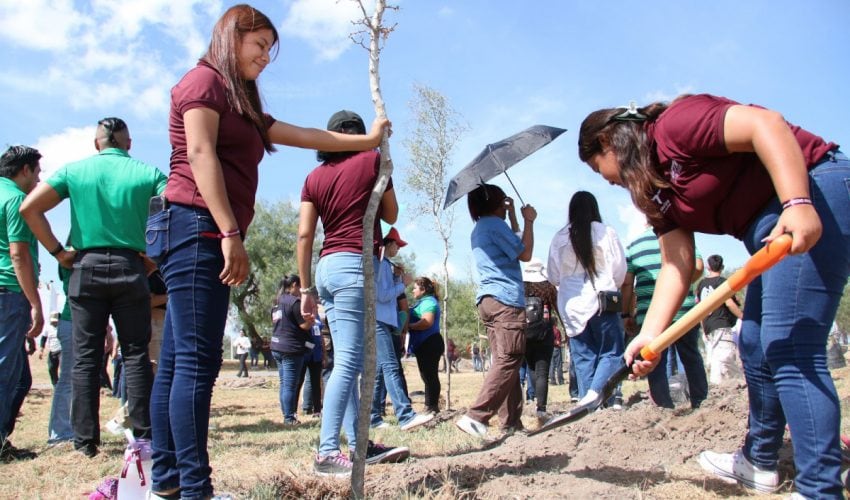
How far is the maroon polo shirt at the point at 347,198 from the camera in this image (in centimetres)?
362

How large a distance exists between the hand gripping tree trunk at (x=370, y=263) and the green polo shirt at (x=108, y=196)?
85.8 inches

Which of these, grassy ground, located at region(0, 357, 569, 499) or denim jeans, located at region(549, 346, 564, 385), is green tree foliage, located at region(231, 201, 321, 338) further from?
grassy ground, located at region(0, 357, 569, 499)

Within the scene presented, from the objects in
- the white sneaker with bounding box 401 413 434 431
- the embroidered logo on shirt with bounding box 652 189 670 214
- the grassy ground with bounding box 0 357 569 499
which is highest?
the embroidered logo on shirt with bounding box 652 189 670 214

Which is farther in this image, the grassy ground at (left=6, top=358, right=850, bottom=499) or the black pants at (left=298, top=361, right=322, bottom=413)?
the black pants at (left=298, top=361, right=322, bottom=413)

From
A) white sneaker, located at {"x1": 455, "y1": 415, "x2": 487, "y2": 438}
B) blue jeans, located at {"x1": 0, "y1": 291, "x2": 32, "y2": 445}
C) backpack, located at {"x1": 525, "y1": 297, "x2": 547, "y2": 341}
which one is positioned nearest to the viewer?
blue jeans, located at {"x1": 0, "y1": 291, "x2": 32, "y2": 445}

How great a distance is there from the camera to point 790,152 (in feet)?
7.23

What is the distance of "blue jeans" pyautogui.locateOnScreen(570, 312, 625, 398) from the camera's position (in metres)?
4.78

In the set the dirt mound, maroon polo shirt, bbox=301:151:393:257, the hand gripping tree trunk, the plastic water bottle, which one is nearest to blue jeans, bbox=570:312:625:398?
the dirt mound

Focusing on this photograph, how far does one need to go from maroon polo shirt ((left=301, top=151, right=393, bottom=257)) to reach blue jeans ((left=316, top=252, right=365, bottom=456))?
10cm

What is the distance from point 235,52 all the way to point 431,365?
518 cm

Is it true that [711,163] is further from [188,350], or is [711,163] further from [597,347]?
[597,347]

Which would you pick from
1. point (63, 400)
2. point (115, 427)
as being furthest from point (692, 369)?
point (63, 400)

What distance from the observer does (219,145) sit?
103 inches

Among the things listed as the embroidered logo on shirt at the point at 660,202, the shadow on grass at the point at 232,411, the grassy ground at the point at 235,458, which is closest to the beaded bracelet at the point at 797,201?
the embroidered logo on shirt at the point at 660,202
